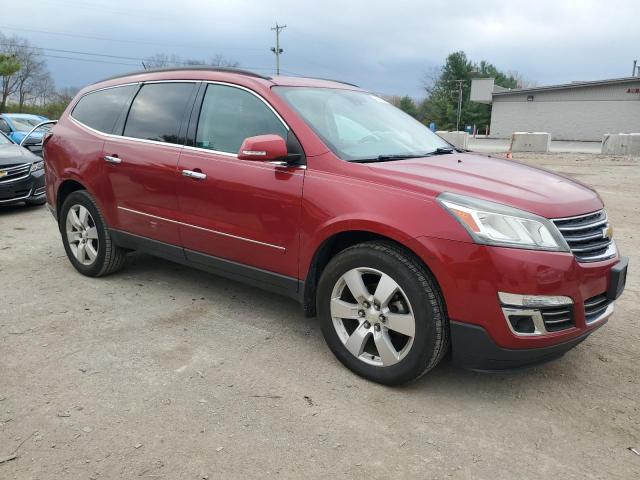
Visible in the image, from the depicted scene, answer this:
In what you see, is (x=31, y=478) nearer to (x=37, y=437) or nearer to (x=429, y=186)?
(x=37, y=437)

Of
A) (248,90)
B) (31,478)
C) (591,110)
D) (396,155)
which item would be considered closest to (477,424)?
(396,155)

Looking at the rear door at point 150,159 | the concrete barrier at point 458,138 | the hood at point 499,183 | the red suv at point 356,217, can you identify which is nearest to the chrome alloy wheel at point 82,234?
the red suv at point 356,217

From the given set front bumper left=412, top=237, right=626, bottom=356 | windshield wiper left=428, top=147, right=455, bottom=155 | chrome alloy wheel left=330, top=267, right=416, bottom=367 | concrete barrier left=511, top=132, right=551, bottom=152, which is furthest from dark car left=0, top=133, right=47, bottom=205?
concrete barrier left=511, top=132, right=551, bottom=152

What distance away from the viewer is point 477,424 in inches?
106

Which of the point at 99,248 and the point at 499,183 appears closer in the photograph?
the point at 499,183

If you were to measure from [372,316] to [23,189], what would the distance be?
24.5ft

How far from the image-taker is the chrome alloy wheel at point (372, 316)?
2889 mm

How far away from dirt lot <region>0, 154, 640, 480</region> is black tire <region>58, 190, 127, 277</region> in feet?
2.04

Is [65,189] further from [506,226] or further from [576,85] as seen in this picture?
[576,85]

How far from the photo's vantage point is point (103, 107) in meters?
4.78

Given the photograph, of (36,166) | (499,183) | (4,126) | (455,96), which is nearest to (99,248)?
(499,183)

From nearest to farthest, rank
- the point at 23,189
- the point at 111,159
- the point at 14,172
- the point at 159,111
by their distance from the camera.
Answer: the point at 159,111
the point at 111,159
the point at 14,172
the point at 23,189

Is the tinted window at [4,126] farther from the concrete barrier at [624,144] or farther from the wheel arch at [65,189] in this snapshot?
the concrete barrier at [624,144]

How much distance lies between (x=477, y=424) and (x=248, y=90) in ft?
8.45
